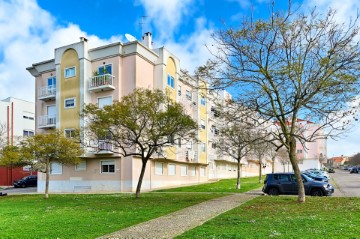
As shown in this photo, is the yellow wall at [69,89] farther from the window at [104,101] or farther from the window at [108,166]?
the window at [108,166]

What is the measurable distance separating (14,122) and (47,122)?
1976 cm

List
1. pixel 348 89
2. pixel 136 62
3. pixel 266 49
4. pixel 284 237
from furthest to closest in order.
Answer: pixel 136 62
pixel 266 49
pixel 348 89
pixel 284 237

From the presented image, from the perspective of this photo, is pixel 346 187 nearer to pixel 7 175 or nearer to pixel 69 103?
pixel 69 103

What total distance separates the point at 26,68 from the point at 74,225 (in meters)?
33.3

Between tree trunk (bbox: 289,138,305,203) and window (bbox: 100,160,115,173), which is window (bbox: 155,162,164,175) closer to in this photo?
window (bbox: 100,160,115,173)

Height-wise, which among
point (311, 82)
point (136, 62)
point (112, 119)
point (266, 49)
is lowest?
point (112, 119)

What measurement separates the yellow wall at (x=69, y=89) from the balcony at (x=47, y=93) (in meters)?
1.83

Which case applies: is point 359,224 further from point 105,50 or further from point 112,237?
point 105,50

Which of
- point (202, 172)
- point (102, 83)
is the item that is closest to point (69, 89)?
point (102, 83)

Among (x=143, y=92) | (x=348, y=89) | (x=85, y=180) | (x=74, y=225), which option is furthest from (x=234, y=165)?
(x=74, y=225)

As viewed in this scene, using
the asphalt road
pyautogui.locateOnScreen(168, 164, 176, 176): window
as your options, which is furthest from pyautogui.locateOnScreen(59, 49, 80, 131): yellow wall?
the asphalt road

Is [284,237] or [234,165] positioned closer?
[284,237]

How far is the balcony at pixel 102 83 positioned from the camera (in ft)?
107

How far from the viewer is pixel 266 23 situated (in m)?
15.3
